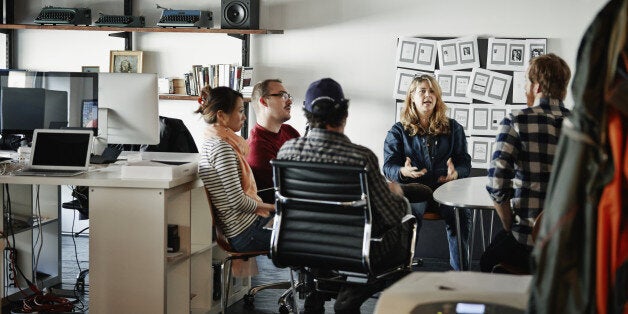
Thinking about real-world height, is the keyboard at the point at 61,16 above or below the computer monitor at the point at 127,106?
above

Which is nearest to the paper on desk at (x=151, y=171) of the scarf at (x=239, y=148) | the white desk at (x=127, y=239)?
the white desk at (x=127, y=239)

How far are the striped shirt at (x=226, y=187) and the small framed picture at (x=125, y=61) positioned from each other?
2.87 meters

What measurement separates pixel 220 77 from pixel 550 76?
344cm

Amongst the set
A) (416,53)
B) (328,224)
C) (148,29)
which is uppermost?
(148,29)

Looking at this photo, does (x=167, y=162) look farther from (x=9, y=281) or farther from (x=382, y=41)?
(x=382, y=41)

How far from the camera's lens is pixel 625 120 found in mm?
1439

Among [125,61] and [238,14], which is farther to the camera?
[125,61]

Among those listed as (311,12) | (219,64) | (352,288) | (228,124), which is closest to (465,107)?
(311,12)

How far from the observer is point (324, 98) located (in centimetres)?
325

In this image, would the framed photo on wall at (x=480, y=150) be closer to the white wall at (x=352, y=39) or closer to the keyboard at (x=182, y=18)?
the white wall at (x=352, y=39)

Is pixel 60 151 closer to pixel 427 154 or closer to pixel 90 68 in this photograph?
pixel 427 154

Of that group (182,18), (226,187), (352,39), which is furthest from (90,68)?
(226,187)

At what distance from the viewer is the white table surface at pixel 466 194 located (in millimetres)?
3348

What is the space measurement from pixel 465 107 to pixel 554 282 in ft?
14.7
